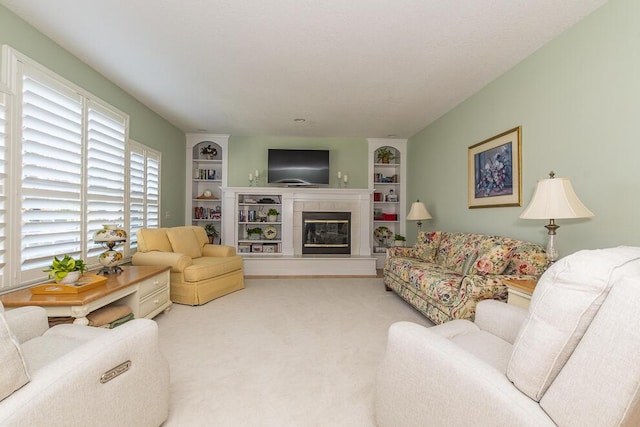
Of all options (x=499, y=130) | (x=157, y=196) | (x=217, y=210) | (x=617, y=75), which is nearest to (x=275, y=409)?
(x=617, y=75)

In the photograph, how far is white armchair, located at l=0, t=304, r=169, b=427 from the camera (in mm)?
924

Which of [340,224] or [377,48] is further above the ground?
[377,48]

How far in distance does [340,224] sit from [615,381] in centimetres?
517

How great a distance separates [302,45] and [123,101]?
2.40 metres

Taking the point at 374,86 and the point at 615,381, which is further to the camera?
the point at 374,86

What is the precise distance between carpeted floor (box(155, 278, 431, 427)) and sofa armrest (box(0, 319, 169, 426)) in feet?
1.07

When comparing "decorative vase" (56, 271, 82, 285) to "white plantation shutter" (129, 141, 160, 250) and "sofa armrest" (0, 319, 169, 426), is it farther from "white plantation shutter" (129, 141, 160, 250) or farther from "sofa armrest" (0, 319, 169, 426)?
"white plantation shutter" (129, 141, 160, 250)

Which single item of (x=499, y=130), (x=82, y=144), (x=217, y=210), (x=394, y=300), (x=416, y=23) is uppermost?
(x=416, y=23)

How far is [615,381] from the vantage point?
0.73m

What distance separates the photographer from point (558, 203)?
210cm

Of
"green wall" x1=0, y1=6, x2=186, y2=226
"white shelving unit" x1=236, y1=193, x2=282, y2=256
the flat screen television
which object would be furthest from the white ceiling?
"white shelving unit" x1=236, y1=193, x2=282, y2=256

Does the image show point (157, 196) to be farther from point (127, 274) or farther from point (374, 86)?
point (374, 86)

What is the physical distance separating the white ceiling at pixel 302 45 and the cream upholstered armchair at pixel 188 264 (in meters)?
1.77

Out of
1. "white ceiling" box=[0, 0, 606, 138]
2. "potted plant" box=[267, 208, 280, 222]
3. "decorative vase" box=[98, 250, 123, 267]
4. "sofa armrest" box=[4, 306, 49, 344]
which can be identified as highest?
"white ceiling" box=[0, 0, 606, 138]
